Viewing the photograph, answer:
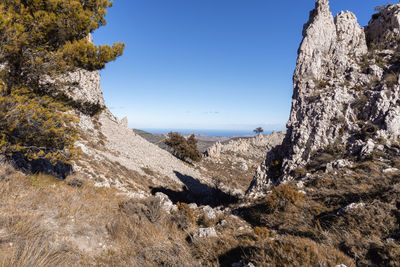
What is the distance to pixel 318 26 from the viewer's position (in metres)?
15.8

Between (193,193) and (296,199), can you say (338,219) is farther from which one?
(193,193)

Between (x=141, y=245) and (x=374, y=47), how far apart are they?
21.9m

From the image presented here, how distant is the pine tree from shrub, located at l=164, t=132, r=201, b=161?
3440 centimetres

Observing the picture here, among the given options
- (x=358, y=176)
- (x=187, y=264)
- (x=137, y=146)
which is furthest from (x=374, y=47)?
(x=137, y=146)

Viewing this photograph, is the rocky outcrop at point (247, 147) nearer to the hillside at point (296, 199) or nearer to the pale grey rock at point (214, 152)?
the pale grey rock at point (214, 152)

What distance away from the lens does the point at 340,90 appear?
12.1 m

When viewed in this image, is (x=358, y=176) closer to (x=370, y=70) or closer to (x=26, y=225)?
(x=370, y=70)

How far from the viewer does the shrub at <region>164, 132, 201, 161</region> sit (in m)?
41.4

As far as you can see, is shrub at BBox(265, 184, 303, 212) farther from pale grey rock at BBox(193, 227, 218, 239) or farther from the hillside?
pale grey rock at BBox(193, 227, 218, 239)

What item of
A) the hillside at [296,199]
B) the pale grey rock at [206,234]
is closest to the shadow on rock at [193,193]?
the hillside at [296,199]

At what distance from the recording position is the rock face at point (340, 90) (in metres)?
10.3

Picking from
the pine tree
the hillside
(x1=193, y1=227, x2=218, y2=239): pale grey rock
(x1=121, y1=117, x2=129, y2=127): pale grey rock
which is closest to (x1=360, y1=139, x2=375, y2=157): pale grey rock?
the hillside

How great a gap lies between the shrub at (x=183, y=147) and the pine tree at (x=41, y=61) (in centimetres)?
3440

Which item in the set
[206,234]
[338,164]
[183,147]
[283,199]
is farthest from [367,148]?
[183,147]
